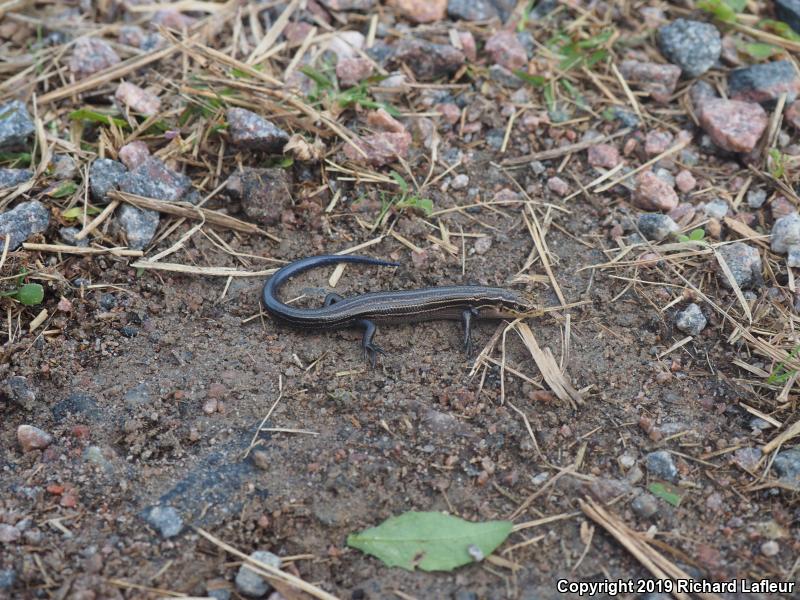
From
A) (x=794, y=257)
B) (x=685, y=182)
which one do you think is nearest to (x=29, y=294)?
(x=685, y=182)

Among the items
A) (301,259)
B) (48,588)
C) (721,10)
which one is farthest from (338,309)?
(721,10)

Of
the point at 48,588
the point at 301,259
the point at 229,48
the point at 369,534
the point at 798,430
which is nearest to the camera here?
the point at 48,588

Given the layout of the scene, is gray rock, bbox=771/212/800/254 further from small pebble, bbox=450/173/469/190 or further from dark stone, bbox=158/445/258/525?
dark stone, bbox=158/445/258/525

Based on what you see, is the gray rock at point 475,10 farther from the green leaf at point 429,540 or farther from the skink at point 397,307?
the green leaf at point 429,540

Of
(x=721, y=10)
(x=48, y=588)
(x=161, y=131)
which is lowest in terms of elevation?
(x=48, y=588)

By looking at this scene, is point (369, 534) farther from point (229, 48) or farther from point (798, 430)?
point (229, 48)

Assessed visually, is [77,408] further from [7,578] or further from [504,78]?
[504,78]

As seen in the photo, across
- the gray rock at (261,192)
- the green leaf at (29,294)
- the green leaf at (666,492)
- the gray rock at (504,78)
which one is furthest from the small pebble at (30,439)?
the gray rock at (504,78)

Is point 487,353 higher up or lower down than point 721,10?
lower down
